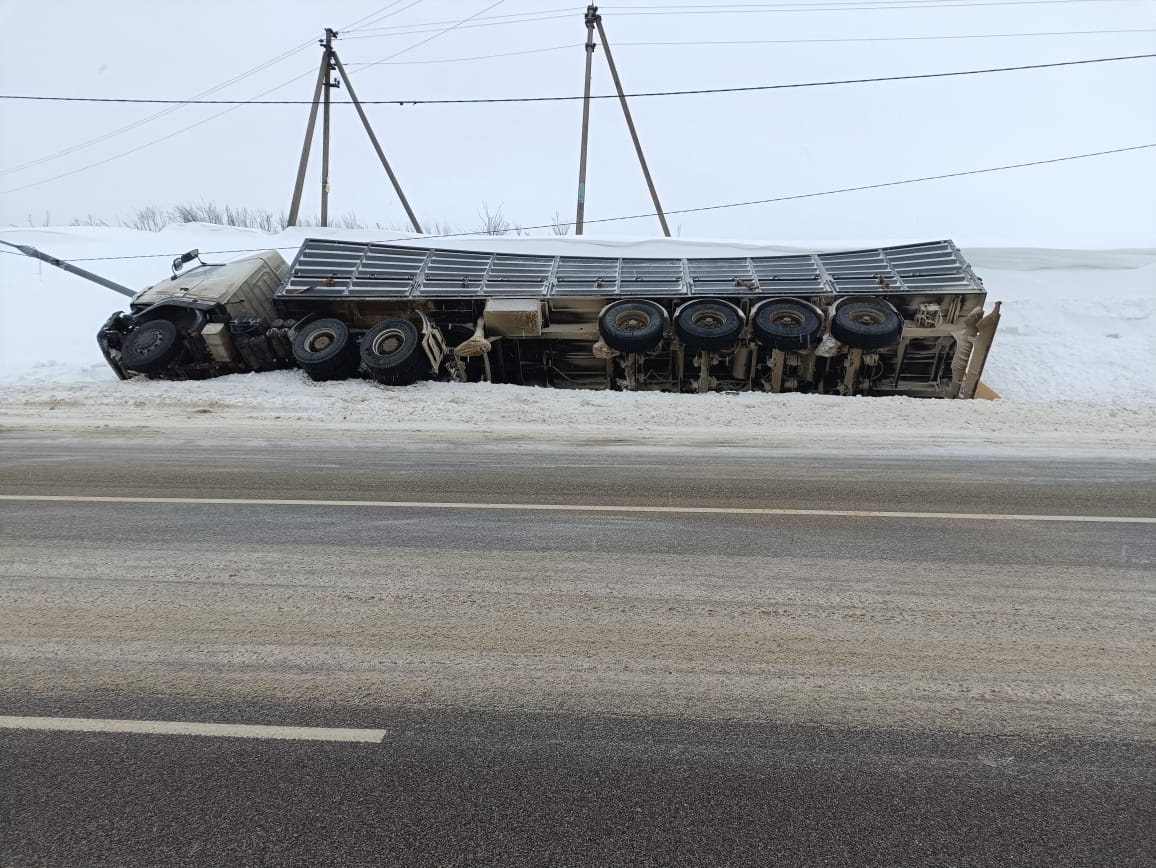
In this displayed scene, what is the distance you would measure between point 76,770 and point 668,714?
2.28m

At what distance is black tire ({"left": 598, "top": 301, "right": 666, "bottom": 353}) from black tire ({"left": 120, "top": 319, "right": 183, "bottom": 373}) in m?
7.69

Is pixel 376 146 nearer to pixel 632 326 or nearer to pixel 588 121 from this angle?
pixel 588 121

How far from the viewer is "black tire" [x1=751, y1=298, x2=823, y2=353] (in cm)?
1282

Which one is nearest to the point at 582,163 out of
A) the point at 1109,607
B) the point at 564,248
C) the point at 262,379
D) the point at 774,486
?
the point at 564,248

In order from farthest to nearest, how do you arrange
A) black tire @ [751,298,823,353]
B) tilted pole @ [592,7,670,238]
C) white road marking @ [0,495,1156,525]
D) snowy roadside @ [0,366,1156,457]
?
1. tilted pole @ [592,7,670,238]
2. black tire @ [751,298,823,353]
3. snowy roadside @ [0,366,1156,457]
4. white road marking @ [0,495,1156,525]

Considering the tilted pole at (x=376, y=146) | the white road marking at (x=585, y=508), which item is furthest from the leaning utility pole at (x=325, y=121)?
the white road marking at (x=585, y=508)

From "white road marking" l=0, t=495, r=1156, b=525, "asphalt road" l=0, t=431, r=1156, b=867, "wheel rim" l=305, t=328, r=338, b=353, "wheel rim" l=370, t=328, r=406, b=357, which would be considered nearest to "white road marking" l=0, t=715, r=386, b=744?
"asphalt road" l=0, t=431, r=1156, b=867

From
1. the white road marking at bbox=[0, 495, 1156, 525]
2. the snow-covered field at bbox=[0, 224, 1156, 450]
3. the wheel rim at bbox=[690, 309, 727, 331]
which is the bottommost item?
the snow-covered field at bbox=[0, 224, 1156, 450]

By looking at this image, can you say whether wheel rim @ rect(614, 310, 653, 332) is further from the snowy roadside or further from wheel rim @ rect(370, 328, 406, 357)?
wheel rim @ rect(370, 328, 406, 357)

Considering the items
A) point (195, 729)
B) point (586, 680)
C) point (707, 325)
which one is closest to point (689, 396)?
point (707, 325)

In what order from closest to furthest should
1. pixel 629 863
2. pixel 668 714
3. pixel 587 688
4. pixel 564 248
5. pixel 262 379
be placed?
pixel 629 863, pixel 668 714, pixel 587 688, pixel 262 379, pixel 564 248

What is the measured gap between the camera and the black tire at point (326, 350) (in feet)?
42.9

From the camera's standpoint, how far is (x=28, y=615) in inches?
155

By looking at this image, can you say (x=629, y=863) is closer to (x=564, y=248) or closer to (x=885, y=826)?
(x=885, y=826)
